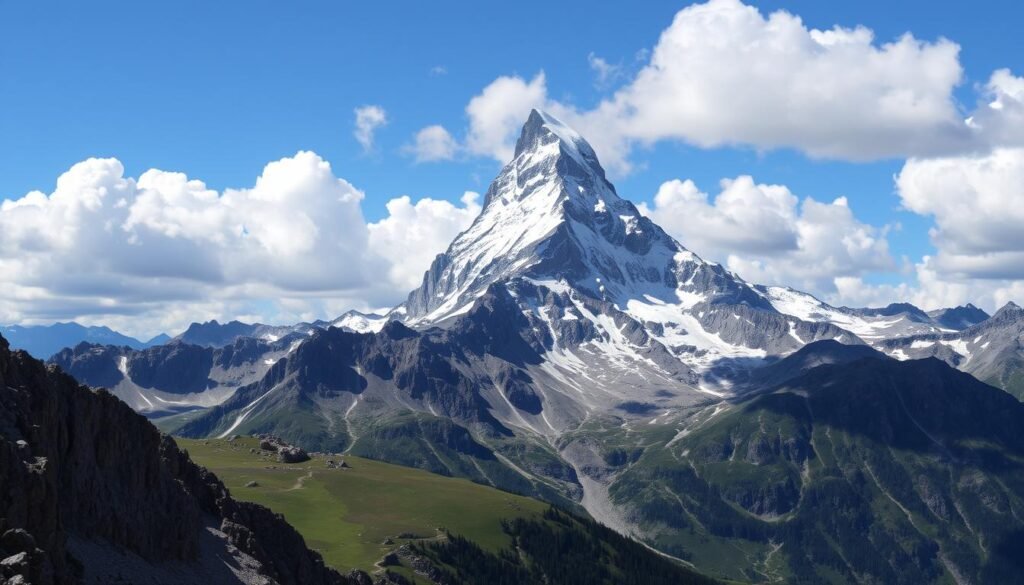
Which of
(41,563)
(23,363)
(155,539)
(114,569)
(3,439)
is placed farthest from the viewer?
(155,539)

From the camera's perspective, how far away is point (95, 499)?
10912 centimetres

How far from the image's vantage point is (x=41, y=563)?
7756 centimetres

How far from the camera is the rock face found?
8388 cm

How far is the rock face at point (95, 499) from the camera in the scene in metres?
83.9

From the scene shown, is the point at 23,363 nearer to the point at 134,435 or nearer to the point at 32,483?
the point at 134,435

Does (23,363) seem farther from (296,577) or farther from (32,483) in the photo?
(296,577)

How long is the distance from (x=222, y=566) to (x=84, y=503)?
86.1 ft

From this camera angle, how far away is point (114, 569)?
335ft

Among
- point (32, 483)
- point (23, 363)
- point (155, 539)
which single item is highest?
point (23, 363)

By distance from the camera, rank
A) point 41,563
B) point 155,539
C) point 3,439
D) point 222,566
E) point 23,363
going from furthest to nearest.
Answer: point 222,566 → point 155,539 → point 23,363 → point 3,439 → point 41,563

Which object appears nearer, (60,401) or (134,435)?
(60,401)

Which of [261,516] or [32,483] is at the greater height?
[32,483]

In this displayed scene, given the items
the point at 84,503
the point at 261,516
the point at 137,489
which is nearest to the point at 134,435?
the point at 137,489

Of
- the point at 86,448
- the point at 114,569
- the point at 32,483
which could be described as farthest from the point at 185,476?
the point at 32,483
